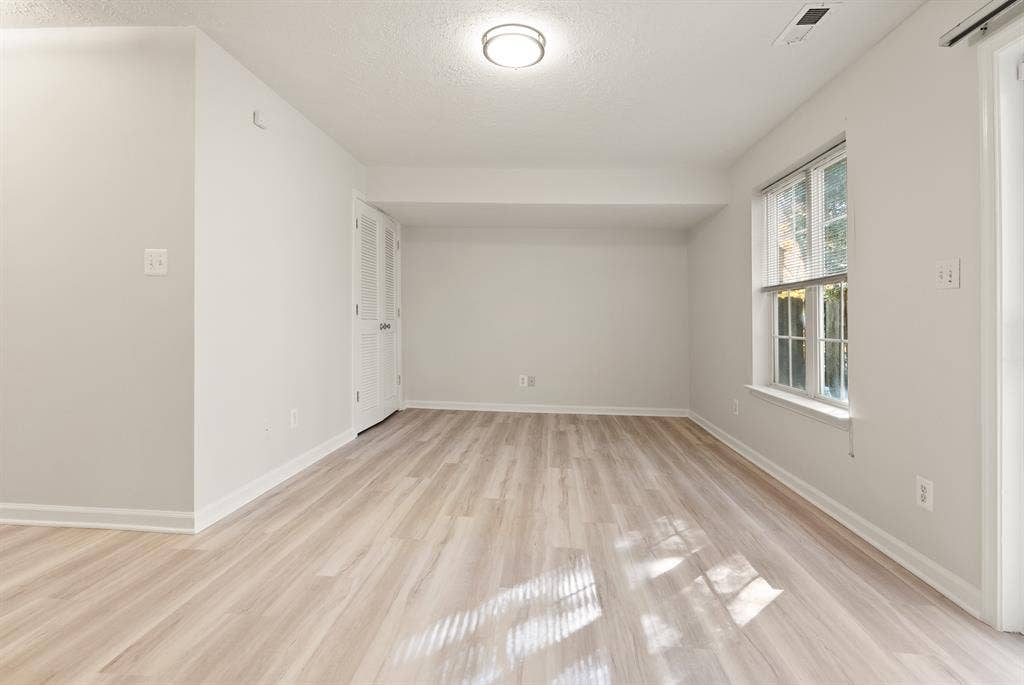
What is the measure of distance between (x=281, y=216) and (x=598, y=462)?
9.04 ft

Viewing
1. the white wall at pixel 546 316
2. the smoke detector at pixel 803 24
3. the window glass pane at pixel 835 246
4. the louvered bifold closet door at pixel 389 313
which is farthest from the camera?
the white wall at pixel 546 316

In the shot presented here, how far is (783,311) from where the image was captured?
11.0ft

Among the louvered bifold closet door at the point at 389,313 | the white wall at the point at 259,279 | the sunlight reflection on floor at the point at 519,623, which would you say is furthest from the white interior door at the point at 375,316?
the sunlight reflection on floor at the point at 519,623

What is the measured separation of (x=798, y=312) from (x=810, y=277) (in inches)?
11.2

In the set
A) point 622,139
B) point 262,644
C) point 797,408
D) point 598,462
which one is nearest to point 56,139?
point 262,644

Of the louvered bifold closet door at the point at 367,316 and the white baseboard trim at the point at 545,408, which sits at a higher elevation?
the louvered bifold closet door at the point at 367,316

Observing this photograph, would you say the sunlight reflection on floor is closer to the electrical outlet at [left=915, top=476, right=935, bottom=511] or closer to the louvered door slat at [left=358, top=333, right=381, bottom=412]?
the electrical outlet at [left=915, top=476, right=935, bottom=511]

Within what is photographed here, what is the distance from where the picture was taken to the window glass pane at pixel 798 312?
3075mm

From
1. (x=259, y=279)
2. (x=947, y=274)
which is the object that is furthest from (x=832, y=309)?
(x=259, y=279)

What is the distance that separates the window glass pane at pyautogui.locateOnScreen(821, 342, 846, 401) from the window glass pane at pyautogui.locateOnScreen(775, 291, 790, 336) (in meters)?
0.49

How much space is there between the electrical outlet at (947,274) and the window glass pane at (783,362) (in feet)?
5.07

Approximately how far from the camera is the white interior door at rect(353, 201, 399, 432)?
13.7ft

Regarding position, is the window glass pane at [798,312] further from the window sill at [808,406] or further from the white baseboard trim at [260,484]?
the white baseboard trim at [260,484]

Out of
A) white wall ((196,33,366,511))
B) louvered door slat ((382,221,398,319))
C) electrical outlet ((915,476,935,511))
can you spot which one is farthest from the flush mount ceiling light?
louvered door slat ((382,221,398,319))
